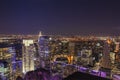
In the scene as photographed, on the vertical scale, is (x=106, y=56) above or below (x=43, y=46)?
below

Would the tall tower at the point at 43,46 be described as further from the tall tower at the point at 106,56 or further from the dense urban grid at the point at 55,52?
the tall tower at the point at 106,56

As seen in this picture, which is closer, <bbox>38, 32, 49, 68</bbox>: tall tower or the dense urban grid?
the dense urban grid

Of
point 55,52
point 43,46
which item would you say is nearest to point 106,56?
point 55,52

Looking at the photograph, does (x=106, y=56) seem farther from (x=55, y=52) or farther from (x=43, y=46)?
(x=43, y=46)

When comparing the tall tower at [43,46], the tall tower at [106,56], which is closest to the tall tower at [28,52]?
the tall tower at [43,46]

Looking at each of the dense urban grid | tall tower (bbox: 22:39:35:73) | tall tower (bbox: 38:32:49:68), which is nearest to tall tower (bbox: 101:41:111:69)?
the dense urban grid

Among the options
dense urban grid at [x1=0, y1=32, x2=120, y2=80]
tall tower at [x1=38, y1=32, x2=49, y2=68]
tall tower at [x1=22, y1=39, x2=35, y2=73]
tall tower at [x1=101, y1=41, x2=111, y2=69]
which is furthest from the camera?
tall tower at [x1=22, y1=39, x2=35, y2=73]

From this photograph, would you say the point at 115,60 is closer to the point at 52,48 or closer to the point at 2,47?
the point at 52,48

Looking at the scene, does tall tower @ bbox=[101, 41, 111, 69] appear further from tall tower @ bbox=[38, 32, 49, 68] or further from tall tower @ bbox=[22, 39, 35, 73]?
tall tower @ bbox=[22, 39, 35, 73]

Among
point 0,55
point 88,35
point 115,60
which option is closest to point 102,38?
point 88,35
